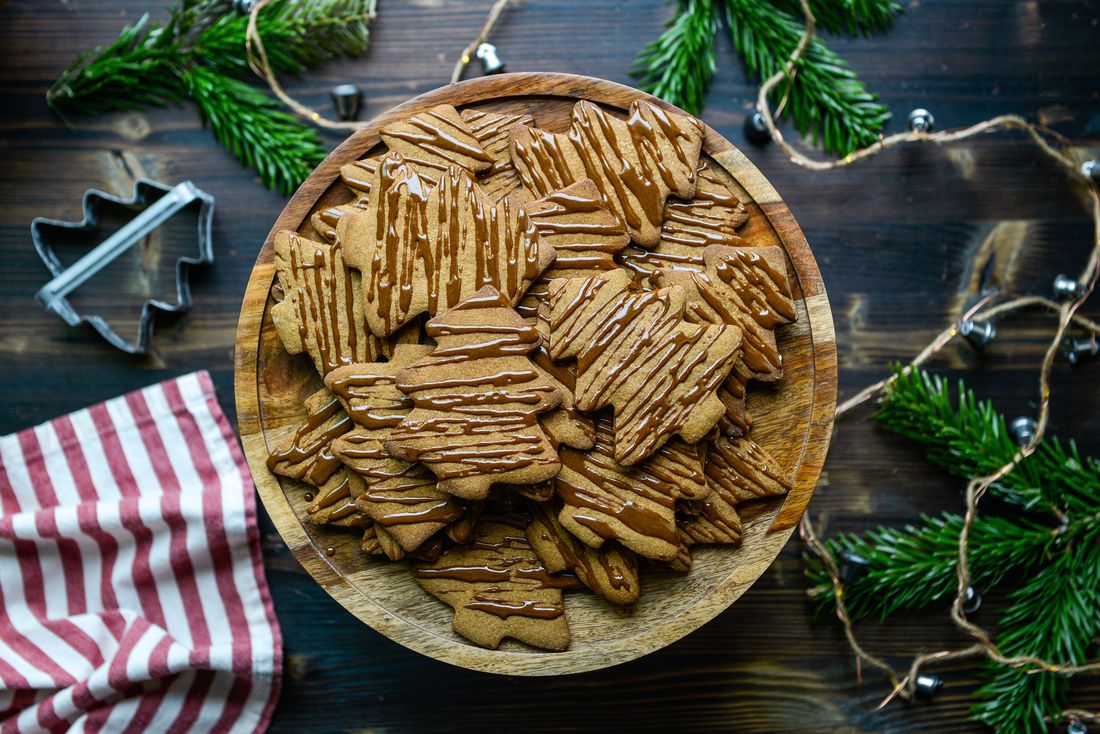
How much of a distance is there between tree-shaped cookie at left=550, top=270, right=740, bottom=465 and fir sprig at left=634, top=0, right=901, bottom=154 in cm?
72

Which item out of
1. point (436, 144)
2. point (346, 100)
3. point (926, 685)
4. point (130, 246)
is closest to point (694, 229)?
point (436, 144)

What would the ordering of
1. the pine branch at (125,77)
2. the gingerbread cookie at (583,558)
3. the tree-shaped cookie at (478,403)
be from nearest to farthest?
the tree-shaped cookie at (478,403), the gingerbread cookie at (583,558), the pine branch at (125,77)

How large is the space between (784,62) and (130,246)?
5.36ft

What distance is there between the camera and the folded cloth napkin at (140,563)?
6.64 ft

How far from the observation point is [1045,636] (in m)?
2.00

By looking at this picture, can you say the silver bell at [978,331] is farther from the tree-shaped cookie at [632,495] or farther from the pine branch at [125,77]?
the pine branch at [125,77]

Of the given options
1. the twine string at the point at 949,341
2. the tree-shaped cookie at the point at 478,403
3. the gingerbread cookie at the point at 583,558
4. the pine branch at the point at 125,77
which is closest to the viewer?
the tree-shaped cookie at the point at 478,403

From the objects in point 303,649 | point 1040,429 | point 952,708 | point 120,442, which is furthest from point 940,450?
point 120,442

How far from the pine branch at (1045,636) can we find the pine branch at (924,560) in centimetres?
6

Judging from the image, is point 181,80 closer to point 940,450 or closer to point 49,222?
point 49,222

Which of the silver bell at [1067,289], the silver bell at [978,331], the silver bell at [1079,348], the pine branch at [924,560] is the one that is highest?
the silver bell at [1067,289]

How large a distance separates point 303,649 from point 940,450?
163 centimetres

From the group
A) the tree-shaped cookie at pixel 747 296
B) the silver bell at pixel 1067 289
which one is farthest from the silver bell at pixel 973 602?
the tree-shaped cookie at pixel 747 296

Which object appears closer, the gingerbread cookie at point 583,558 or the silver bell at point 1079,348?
the gingerbread cookie at point 583,558
